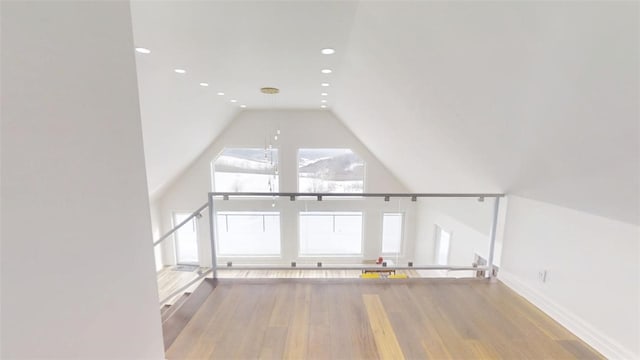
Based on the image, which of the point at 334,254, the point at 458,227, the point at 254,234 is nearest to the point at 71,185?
the point at 458,227

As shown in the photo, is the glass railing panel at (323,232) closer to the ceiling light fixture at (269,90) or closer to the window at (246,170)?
the window at (246,170)

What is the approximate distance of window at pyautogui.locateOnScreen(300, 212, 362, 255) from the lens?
688 centimetres

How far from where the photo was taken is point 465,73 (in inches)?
66.4

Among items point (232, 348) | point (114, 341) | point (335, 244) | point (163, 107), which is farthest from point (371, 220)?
point (114, 341)

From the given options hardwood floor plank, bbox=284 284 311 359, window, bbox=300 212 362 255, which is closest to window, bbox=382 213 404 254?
window, bbox=300 212 362 255

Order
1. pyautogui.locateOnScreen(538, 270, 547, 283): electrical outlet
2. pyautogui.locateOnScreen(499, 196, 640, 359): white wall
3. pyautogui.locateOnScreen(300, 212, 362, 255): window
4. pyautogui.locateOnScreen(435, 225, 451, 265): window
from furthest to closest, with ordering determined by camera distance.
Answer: pyautogui.locateOnScreen(300, 212, 362, 255): window
pyautogui.locateOnScreen(435, 225, 451, 265): window
pyautogui.locateOnScreen(538, 270, 547, 283): electrical outlet
pyautogui.locateOnScreen(499, 196, 640, 359): white wall

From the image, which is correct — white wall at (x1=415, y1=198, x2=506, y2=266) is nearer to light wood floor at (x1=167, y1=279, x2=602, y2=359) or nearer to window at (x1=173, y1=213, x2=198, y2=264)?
light wood floor at (x1=167, y1=279, x2=602, y2=359)

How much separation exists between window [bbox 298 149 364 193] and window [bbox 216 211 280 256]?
121 cm

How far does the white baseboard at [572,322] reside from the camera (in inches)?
64.4

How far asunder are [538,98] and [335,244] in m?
6.30

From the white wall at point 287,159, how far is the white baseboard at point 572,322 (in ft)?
14.0

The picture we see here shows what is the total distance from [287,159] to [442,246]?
4.14 m

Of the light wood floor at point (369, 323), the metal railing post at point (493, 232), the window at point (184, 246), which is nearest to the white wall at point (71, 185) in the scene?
the light wood floor at point (369, 323)

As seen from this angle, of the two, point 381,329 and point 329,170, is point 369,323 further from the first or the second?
point 329,170
